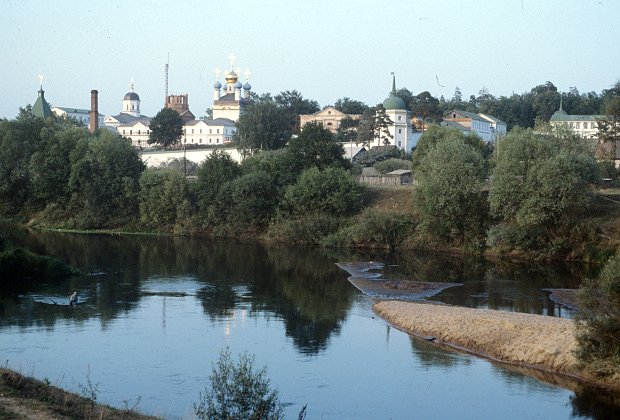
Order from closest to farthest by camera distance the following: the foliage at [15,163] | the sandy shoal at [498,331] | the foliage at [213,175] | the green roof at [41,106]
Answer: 1. the sandy shoal at [498,331]
2. the foliage at [213,175]
3. the foliage at [15,163]
4. the green roof at [41,106]

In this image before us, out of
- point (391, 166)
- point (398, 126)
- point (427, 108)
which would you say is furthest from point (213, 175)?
point (427, 108)

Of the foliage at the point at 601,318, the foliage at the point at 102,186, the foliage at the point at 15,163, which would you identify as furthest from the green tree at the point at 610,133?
the foliage at the point at 601,318

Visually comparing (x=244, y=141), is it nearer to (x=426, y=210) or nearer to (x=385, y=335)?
(x=426, y=210)

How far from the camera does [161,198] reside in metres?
53.7

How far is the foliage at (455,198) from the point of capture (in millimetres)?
43750

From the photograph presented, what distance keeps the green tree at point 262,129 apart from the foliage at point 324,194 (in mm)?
29309

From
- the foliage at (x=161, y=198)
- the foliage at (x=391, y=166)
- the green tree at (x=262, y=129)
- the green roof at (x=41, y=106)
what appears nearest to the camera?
the foliage at (x=161, y=198)

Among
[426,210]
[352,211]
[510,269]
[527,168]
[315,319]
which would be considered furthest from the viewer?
[352,211]

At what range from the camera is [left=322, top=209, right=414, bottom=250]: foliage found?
1827 inches

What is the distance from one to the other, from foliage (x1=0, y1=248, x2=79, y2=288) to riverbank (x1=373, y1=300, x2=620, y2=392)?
13151 mm

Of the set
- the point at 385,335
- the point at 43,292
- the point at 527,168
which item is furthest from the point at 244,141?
the point at 385,335

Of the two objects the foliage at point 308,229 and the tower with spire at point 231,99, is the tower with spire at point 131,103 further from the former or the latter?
the foliage at point 308,229

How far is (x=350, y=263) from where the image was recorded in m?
39.7

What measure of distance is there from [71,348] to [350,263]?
1955 centimetres
